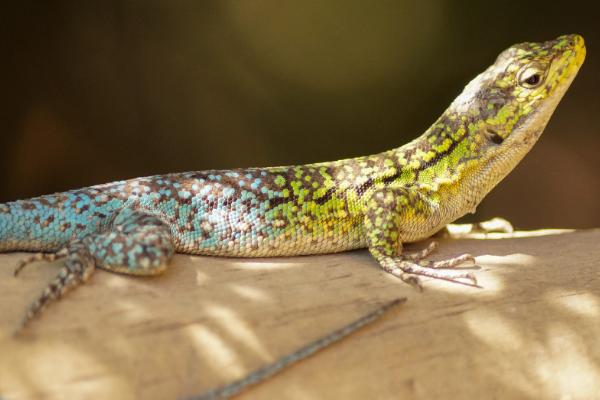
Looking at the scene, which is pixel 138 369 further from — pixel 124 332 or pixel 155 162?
pixel 155 162

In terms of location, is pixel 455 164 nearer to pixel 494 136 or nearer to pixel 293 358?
pixel 494 136

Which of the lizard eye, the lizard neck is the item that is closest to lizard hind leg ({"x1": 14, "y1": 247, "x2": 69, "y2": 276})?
the lizard neck

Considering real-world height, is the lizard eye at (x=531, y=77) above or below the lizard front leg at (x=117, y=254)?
above

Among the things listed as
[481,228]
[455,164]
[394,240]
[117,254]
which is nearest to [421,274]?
[394,240]

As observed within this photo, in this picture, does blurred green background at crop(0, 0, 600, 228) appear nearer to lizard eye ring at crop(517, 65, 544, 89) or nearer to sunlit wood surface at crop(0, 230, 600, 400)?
lizard eye ring at crop(517, 65, 544, 89)

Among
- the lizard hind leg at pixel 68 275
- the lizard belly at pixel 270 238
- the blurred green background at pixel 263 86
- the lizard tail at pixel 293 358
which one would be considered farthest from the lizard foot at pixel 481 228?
the lizard hind leg at pixel 68 275

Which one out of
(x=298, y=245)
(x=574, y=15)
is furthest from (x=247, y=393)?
(x=574, y=15)

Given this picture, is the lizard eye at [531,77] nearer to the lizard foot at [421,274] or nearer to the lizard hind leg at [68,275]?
the lizard foot at [421,274]
